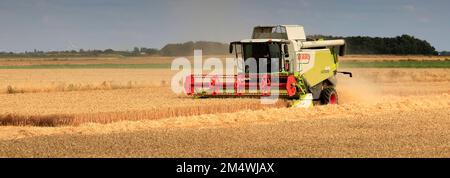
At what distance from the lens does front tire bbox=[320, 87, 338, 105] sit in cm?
2438

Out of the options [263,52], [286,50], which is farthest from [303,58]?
[263,52]

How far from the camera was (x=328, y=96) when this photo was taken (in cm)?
2436

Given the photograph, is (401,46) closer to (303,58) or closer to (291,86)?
(303,58)

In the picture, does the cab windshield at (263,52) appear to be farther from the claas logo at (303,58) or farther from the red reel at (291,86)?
the red reel at (291,86)

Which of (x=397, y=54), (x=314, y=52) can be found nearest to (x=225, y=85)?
(x=314, y=52)

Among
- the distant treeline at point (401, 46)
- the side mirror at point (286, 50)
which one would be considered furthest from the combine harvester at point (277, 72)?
the distant treeline at point (401, 46)

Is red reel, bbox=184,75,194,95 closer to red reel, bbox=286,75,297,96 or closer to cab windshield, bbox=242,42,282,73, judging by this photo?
cab windshield, bbox=242,42,282,73

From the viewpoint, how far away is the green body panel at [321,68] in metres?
24.2

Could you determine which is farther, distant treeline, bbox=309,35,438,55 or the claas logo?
distant treeline, bbox=309,35,438,55

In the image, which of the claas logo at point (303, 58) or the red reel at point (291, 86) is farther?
the claas logo at point (303, 58)

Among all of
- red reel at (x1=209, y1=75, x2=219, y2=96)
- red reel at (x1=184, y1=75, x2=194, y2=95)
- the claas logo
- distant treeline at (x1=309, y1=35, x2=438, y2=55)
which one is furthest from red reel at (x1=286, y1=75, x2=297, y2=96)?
distant treeline at (x1=309, y1=35, x2=438, y2=55)
